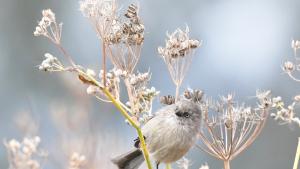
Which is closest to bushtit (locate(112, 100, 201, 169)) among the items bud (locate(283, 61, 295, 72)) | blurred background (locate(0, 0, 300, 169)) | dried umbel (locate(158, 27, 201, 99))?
dried umbel (locate(158, 27, 201, 99))

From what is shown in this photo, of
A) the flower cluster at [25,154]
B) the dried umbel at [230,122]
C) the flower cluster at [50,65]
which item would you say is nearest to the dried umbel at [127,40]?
the flower cluster at [50,65]

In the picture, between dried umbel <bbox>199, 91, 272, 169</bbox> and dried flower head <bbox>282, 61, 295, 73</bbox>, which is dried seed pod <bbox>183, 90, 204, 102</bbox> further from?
dried flower head <bbox>282, 61, 295, 73</bbox>

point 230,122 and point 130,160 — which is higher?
point 230,122

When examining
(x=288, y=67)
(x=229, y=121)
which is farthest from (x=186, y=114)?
(x=288, y=67)

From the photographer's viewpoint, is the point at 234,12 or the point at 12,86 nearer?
the point at 12,86

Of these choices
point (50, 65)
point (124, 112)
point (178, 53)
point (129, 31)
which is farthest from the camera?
point (178, 53)

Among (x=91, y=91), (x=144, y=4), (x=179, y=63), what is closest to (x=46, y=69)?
(x=91, y=91)

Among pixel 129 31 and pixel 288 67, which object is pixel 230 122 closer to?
pixel 288 67

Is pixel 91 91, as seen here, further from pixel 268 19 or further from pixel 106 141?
pixel 268 19
